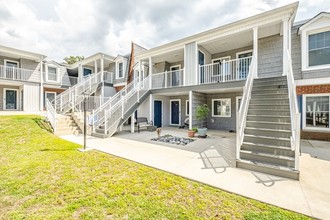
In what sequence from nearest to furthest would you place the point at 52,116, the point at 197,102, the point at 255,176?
the point at 255,176 → the point at 52,116 → the point at 197,102

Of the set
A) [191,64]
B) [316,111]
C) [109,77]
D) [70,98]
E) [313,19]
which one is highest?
[313,19]

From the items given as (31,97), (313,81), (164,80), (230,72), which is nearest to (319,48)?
(313,81)

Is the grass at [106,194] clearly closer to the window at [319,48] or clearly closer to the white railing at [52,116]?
the white railing at [52,116]

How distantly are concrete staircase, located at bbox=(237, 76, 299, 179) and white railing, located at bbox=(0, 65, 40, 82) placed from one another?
19.0 meters

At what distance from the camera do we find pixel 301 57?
27.9 feet

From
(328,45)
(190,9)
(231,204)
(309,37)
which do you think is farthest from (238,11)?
(231,204)

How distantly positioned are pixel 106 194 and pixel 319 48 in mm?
11505

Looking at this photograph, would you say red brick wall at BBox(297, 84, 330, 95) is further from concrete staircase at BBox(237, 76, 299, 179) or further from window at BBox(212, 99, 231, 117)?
window at BBox(212, 99, 231, 117)

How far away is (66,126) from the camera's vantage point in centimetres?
1014

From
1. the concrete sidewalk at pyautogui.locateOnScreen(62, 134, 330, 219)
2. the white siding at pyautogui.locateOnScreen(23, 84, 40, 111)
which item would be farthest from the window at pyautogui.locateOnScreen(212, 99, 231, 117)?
the white siding at pyautogui.locateOnScreen(23, 84, 40, 111)

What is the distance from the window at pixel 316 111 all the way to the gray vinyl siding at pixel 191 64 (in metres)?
6.32

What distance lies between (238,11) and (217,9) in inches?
46.6

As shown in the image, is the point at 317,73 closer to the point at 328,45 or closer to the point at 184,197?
the point at 328,45

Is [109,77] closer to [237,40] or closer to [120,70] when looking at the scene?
[120,70]
